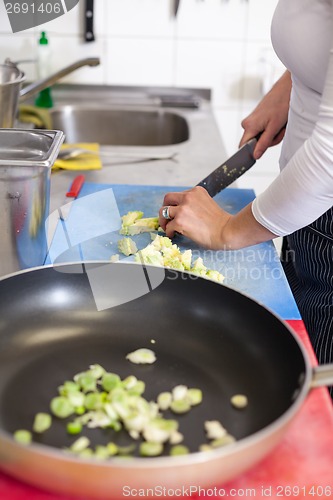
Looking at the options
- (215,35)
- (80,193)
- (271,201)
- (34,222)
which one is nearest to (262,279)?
(271,201)

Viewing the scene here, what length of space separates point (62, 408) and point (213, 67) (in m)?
1.75

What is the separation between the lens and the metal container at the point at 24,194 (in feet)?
3.14

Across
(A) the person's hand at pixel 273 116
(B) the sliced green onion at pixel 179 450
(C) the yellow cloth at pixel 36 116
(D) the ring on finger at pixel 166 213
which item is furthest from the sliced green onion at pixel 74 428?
(C) the yellow cloth at pixel 36 116

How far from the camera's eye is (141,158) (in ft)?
5.85

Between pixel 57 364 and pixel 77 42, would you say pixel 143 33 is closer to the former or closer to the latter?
pixel 77 42

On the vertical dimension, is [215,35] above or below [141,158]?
above

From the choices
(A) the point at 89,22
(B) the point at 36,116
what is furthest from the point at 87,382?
(A) the point at 89,22

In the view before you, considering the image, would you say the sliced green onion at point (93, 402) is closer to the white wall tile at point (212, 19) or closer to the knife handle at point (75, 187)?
the knife handle at point (75, 187)

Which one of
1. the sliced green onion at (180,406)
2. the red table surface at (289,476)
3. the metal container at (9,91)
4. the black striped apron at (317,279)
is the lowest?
the black striped apron at (317,279)

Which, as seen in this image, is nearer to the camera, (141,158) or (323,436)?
(323,436)

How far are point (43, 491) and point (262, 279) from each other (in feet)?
1.95

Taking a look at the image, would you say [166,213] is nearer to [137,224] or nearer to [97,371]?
[137,224]

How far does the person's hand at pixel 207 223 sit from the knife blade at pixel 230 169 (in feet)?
0.42

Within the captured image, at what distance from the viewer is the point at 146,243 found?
128 centimetres
